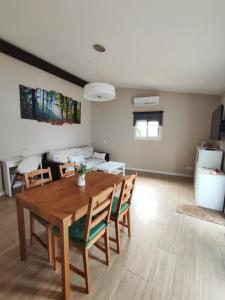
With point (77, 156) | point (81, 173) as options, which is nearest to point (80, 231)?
point (81, 173)

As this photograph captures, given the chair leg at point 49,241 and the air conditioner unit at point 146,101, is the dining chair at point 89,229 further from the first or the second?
the air conditioner unit at point 146,101

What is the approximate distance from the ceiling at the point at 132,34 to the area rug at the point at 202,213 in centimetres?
242

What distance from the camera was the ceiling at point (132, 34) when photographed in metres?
1.70

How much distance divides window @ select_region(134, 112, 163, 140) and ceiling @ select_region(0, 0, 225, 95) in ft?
4.79

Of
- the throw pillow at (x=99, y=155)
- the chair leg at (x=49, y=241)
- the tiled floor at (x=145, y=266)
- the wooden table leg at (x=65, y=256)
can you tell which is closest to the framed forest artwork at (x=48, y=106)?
the throw pillow at (x=99, y=155)

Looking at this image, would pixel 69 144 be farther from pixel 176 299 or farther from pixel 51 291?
pixel 176 299

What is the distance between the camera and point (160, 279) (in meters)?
1.53

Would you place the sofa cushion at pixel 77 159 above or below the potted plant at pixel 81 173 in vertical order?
below

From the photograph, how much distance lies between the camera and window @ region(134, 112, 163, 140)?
4941mm

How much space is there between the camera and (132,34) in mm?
2213

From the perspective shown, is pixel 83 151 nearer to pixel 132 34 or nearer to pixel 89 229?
pixel 132 34

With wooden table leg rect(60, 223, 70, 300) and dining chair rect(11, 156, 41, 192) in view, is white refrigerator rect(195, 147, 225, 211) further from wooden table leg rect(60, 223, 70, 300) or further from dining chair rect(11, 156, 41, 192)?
dining chair rect(11, 156, 41, 192)

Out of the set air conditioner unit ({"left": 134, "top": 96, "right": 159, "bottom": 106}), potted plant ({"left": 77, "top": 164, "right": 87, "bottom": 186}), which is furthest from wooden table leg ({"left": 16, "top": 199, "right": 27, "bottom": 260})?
air conditioner unit ({"left": 134, "top": 96, "right": 159, "bottom": 106})

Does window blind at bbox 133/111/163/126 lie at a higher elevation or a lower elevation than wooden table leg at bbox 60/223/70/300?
higher
